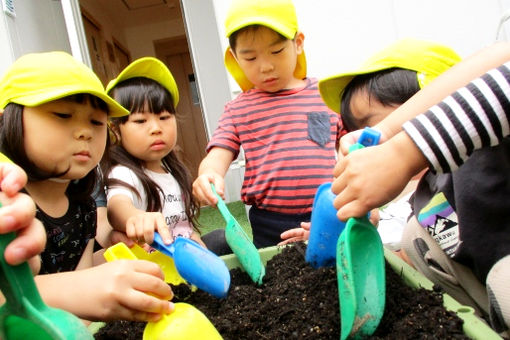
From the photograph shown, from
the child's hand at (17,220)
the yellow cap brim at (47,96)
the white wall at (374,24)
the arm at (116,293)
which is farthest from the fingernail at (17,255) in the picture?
the white wall at (374,24)

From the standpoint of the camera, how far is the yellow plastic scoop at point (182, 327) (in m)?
0.45

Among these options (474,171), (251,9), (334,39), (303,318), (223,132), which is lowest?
(303,318)

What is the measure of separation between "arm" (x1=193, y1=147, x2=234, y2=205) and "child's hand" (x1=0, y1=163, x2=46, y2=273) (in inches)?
18.0

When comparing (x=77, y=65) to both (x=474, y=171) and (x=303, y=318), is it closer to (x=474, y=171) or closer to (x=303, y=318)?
(x=303, y=318)

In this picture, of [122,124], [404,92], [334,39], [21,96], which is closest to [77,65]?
[21,96]

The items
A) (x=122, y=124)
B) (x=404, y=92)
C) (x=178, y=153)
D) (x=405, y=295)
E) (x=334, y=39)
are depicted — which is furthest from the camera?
(x=334, y=39)

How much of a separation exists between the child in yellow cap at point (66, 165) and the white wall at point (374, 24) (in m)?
1.74

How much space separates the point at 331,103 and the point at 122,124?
0.64 meters

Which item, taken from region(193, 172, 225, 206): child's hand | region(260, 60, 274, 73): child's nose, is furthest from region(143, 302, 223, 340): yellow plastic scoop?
region(260, 60, 274, 73): child's nose

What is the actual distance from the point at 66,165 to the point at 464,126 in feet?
2.30

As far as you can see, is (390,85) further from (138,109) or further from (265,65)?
(138,109)

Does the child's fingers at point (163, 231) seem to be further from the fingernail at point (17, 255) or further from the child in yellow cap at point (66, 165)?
the fingernail at point (17, 255)

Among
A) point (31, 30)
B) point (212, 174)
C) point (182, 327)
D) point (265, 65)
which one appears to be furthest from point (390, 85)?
point (31, 30)

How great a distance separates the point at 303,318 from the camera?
532 mm
